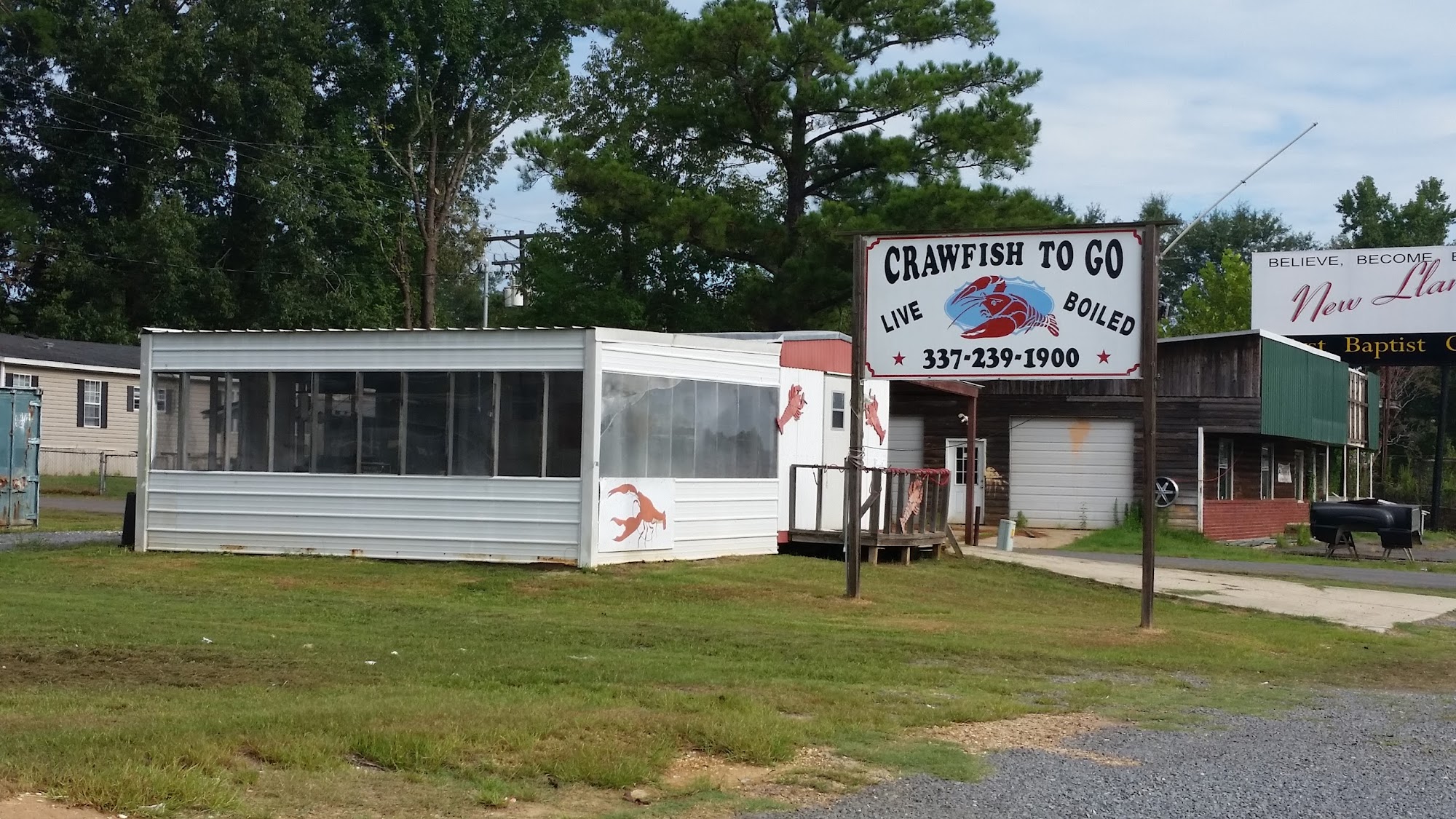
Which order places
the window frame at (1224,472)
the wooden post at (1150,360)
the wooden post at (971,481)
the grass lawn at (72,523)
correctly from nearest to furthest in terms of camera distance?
the wooden post at (1150,360)
the grass lawn at (72,523)
the wooden post at (971,481)
the window frame at (1224,472)

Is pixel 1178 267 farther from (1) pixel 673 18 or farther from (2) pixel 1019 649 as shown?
(2) pixel 1019 649

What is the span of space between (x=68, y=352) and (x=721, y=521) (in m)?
27.7

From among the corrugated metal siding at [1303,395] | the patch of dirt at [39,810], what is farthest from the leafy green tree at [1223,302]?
the patch of dirt at [39,810]

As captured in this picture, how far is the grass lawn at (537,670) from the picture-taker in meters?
7.35

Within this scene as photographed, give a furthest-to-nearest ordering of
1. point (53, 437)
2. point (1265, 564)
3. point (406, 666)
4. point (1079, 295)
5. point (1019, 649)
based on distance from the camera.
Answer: point (53, 437), point (1265, 564), point (1079, 295), point (1019, 649), point (406, 666)

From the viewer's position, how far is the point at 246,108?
1956 inches

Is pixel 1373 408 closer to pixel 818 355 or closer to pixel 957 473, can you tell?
pixel 957 473

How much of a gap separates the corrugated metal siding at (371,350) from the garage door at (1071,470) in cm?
1809

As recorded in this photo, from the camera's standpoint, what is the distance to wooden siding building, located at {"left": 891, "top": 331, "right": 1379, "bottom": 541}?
109 feet

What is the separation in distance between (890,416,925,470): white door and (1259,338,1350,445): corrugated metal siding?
7.36 m

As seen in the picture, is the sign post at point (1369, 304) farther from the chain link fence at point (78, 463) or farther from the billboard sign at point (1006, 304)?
the chain link fence at point (78, 463)

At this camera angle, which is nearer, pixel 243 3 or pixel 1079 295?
pixel 1079 295

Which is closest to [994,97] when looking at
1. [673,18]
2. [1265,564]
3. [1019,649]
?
[673,18]

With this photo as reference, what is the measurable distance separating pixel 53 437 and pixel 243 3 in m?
16.0
